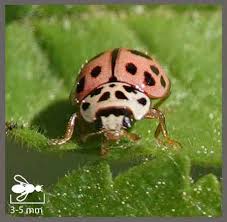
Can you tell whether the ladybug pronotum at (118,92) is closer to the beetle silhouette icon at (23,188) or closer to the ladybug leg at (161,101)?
the ladybug leg at (161,101)

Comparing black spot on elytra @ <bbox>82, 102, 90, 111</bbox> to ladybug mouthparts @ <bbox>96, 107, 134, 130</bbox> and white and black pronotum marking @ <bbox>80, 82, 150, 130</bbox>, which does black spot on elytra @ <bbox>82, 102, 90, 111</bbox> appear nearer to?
white and black pronotum marking @ <bbox>80, 82, 150, 130</bbox>

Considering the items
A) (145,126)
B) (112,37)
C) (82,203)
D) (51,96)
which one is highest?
(112,37)

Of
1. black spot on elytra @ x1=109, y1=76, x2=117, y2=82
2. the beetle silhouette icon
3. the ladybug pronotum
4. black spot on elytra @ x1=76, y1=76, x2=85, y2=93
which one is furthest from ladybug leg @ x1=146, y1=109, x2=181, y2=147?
the beetle silhouette icon

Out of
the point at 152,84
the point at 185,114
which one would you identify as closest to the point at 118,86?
the point at 152,84

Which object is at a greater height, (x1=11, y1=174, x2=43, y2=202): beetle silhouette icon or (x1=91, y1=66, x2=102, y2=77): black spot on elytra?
(x1=91, y1=66, x2=102, y2=77): black spot on elytra

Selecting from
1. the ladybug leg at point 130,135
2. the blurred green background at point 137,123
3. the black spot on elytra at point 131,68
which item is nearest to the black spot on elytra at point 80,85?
the blurred green background at point 137,123

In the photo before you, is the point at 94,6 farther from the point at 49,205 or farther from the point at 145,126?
the point at 49,205
